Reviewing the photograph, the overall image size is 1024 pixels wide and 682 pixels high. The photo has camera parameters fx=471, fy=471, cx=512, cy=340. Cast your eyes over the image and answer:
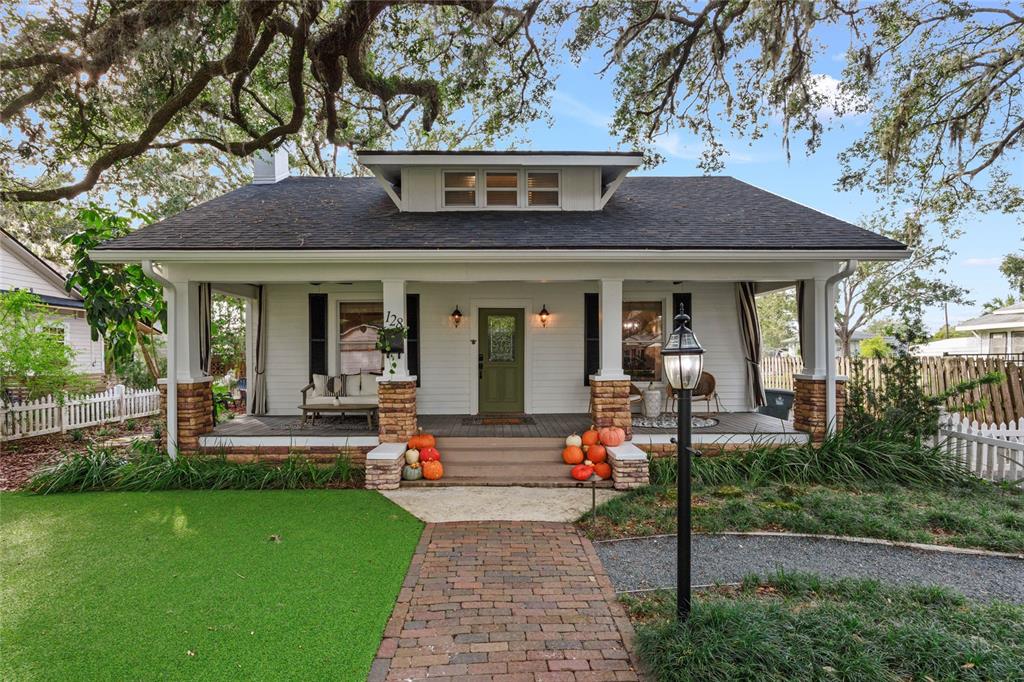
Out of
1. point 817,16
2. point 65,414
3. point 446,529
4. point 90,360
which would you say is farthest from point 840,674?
point 90,360

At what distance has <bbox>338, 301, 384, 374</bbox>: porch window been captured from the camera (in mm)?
8562

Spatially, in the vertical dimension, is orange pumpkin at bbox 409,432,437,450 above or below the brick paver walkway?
above

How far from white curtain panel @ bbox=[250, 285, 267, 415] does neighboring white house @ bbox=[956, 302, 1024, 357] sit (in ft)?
77.4

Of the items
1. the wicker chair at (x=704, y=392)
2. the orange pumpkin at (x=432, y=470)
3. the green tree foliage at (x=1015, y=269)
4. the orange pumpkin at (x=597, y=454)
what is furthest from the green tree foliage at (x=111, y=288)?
the green tree foliage at (x=1015, y=269)

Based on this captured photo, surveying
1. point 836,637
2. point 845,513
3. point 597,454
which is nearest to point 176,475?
point 597,454

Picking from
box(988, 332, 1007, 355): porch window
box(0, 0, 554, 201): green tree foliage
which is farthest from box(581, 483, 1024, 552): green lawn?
box(988, 332, 1007, 355): porch window

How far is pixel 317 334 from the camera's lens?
8.61 meters

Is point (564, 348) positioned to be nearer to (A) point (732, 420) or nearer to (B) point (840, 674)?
(A) point (732, 420)

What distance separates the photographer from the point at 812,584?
3.41m

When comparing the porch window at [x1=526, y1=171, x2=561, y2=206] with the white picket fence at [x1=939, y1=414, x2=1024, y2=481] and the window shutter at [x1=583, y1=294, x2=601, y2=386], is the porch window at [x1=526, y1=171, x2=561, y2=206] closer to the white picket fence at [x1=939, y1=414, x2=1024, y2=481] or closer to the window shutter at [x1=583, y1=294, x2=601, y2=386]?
the window shutter at [x1=583, y1=294, x2=601, y2=386]

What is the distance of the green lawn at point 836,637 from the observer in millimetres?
2383

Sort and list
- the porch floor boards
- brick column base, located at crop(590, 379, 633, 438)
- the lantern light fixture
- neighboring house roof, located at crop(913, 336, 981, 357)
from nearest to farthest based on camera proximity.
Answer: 1. the lantern light fixture
2. brick column base, located at crop(590, 379, 633, 438)
3. the porch floor boards
4. neighboring house roof, located at crop(913, 336, 981, 357)

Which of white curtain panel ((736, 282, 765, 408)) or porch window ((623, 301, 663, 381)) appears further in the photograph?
porch window ((623, 301, 663, 381))

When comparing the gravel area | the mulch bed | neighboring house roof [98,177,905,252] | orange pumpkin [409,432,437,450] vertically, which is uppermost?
neighboring house roof [98,177,905,252]
